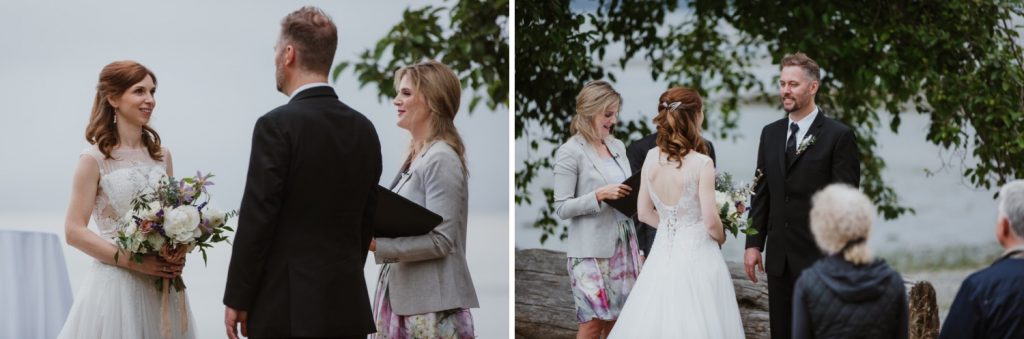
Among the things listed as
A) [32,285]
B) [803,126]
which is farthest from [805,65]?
[32,285]

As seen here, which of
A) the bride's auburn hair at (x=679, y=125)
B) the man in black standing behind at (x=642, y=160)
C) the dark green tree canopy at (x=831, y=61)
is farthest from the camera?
the dark green tree canopy at (x=831, y=61)

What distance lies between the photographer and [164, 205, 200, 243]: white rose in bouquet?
360 centimetres

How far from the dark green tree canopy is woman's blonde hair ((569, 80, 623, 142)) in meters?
0.34

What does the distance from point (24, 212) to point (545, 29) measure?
253 cm

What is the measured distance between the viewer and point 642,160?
520 cm

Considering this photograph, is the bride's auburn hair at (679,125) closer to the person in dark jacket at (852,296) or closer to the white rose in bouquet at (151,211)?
the person in dark jacket at (852,296)

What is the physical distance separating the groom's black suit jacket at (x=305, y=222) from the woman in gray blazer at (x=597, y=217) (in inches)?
69.0

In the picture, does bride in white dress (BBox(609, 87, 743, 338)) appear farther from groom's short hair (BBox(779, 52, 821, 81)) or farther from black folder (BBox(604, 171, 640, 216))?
groom's short hair (BBox(779, 52, 821, 81))

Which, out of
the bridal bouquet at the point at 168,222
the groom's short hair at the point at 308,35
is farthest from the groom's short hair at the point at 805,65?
the bridal bouquet at the point at 168,222

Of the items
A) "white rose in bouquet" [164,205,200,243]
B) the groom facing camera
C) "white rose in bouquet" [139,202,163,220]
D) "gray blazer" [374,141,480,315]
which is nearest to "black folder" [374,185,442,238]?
"gray blazer" [374,141,480,315]

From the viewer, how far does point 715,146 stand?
513 cm

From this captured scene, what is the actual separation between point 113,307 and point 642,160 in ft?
8.08

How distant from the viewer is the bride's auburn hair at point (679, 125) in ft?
14.2

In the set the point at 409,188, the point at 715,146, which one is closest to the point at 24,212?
the point at 409,188
